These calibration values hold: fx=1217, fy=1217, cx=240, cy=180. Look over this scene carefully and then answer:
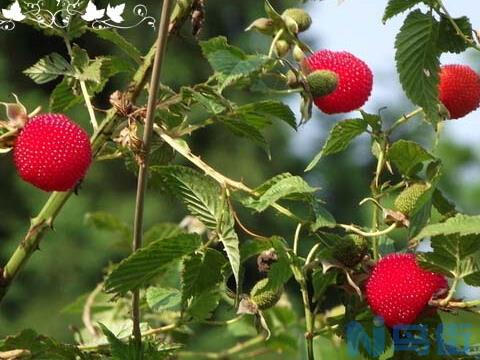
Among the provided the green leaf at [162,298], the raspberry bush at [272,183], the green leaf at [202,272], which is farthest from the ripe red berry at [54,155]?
the green leaf at [162,298]

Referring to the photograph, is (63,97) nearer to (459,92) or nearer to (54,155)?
(54,155)

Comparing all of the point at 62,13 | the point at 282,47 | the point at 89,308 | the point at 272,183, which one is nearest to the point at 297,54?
the point at 282,47

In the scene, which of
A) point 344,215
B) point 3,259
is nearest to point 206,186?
point 3,259

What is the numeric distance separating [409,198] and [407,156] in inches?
2.1

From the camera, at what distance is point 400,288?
916 millimetres

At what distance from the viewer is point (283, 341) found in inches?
59.6

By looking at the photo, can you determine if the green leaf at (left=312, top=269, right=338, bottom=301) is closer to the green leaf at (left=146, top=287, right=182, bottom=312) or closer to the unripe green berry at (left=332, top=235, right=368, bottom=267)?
the unripe green berry at (left=332, top=235, right=368, bottom=267)

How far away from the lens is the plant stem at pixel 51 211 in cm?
97

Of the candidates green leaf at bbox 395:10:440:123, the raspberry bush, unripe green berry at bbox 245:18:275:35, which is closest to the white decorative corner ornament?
the raspberry bush

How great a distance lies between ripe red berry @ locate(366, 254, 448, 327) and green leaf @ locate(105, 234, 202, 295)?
0.14 m

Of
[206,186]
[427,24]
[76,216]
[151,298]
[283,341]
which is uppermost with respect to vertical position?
[427,24]

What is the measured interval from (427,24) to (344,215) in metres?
9.82

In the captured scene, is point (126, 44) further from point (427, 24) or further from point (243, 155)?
point (243, 155)

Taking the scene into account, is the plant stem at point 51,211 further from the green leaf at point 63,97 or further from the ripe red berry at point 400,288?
the ripe red berry at point 400,288
